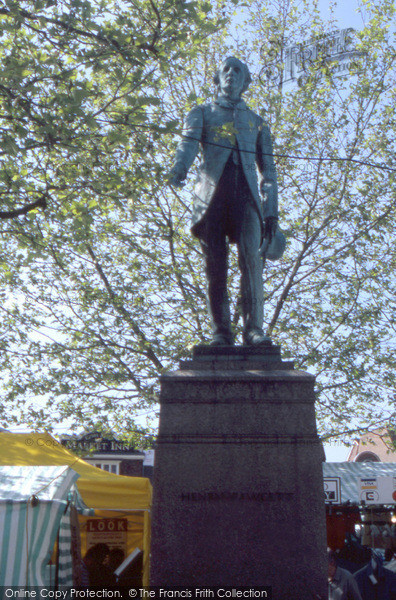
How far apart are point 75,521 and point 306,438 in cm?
409

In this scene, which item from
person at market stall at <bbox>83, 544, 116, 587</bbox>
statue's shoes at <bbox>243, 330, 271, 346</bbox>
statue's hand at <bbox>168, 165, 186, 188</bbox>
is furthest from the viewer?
person at market stall at <bbox>83, 544, 116, 587</bbox>

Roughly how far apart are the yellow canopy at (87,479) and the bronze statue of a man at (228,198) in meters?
5.05

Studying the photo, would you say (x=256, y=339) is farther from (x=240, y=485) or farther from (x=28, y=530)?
(x=28, y=530)

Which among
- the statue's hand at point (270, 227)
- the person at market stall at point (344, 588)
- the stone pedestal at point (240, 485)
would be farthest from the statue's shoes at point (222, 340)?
the person at market stall at point (344, 588)

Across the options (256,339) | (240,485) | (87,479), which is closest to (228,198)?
(256,339)

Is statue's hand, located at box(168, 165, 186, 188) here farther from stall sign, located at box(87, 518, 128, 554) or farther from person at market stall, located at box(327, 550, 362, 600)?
stall sign, located at box(87, 518, 128, 554)

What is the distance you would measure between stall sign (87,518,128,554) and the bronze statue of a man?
6661mm

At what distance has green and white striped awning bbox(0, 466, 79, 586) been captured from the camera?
21.5 ft

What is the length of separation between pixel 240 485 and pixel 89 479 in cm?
585

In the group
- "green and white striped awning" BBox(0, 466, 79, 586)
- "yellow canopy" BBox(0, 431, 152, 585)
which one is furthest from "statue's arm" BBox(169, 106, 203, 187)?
"yellow canopy" BBox(0, 431, 152, 585)

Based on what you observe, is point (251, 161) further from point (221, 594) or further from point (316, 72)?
point (316, 72)

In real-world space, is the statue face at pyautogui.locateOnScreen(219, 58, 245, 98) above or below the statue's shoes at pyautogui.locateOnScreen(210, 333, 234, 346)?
above

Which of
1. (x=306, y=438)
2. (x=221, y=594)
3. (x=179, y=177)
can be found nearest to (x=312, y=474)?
(x=306, y=438)

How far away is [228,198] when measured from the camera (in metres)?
6.19
